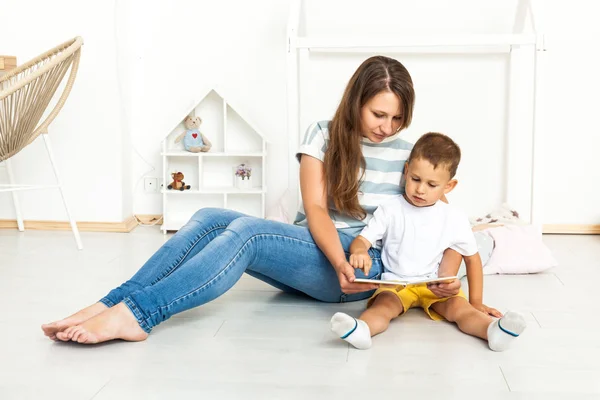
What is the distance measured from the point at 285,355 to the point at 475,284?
495 mm

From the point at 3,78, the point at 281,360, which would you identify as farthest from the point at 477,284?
the point at 3,78

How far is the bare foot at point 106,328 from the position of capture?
1420 millimetres

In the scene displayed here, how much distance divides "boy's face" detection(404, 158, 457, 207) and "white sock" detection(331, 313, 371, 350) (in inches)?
12.9

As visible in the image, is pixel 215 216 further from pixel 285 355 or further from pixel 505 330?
pixel 505 330

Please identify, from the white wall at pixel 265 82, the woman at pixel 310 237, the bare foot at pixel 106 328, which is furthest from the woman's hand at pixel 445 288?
the white wall at pixel 265 82

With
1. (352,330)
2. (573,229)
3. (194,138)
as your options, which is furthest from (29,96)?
(573,229)

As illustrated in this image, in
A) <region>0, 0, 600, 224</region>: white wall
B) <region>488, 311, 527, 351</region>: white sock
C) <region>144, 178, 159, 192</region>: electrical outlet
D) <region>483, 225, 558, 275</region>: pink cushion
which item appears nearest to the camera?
<region>488, 311, 527, 351</region>: white sock

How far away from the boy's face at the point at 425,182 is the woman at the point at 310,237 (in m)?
0.09

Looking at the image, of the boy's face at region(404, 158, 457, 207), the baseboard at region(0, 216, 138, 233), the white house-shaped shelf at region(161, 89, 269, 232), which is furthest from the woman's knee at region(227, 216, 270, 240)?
the baseboard at region(0, 216, 138, 233)

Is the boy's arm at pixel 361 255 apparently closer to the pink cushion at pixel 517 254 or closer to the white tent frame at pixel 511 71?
the pink cushion at pixel 517 254

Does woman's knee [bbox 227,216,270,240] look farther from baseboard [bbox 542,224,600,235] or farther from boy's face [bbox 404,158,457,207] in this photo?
baseboard [bbox 542,224,600,235]

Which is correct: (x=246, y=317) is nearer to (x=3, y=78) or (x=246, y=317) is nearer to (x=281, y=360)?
(x=281, y=360)

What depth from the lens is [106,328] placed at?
1.43 meters

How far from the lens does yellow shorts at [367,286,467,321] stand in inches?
66.2
